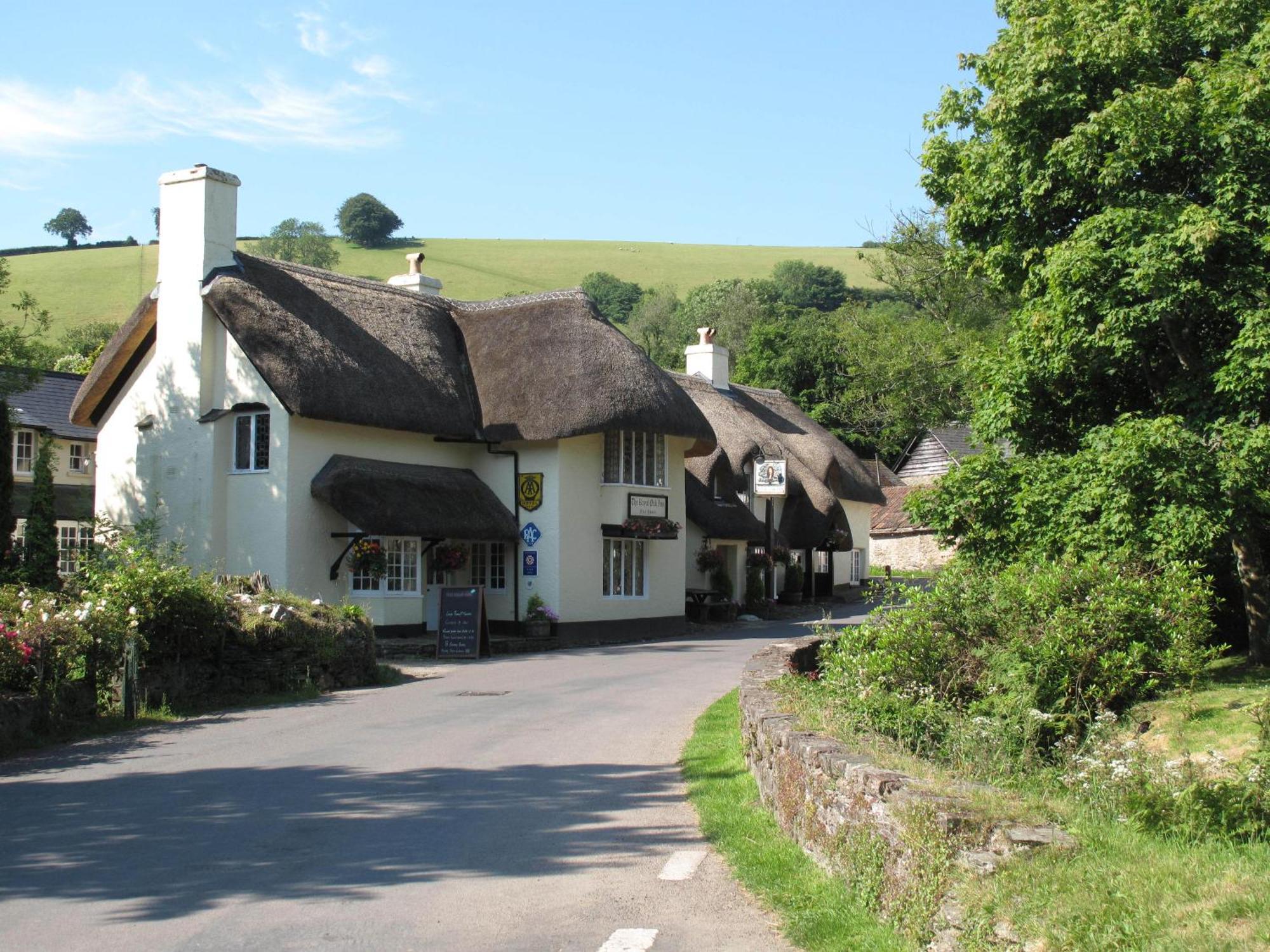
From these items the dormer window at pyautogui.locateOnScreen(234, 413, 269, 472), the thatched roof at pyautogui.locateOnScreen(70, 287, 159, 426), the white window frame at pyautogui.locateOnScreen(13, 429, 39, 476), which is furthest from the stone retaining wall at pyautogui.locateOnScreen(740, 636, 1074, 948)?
the white window frame at pyautogui.locateOnScreen(13, 429, 39, 476)

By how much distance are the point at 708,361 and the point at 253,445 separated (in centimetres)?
2117

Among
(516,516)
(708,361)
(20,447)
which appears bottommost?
(516,516)

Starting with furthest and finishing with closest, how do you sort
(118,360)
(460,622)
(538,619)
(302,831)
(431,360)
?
(431,360)
(538,619)
(118,360)
(460,622)
(302,831)

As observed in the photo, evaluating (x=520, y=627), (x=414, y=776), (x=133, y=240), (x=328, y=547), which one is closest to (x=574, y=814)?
(x=414, y=776)

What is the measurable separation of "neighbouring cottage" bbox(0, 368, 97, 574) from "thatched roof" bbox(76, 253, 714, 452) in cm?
1127

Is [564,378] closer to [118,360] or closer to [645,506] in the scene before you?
[645,506]

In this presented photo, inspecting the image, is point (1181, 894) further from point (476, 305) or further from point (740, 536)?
point (740, 536)

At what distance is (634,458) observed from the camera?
2998cm

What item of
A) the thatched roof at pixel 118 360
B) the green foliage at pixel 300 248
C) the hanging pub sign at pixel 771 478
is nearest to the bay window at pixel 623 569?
the hanging pub sign at pixel 771 478

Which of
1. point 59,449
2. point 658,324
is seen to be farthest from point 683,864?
point 658,324

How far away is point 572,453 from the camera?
92.8ft

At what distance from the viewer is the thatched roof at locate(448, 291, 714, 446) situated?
1085 inches

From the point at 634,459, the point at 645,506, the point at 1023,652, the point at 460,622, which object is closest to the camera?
the point at 1023,652

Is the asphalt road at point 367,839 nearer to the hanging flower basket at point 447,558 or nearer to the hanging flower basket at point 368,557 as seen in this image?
the hanging flower basket at point 368,557
